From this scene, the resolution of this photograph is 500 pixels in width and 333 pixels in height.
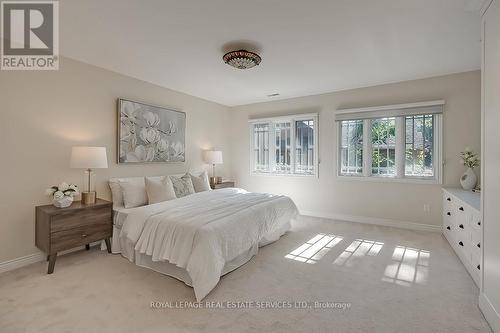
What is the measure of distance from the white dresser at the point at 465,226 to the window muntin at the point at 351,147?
4.56 feet

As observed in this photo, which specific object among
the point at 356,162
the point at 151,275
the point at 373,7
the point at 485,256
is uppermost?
the point at 373,7

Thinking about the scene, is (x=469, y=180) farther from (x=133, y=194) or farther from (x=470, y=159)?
(x=133, y=194)

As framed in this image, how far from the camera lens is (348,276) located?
8.38ft

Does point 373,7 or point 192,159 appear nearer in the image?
point 373,7

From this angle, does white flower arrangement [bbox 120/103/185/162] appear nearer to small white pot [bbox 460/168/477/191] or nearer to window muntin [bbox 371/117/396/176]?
window muntin [bbox 371/117/396/176]

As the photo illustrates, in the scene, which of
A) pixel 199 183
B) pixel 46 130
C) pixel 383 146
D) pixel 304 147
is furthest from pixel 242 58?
pixel 383 146

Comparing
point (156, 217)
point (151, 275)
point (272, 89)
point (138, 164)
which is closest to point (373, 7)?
point (272, 89)

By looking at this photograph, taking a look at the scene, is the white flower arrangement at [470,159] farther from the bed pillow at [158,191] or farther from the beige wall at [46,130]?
the beige wall at [46,130]

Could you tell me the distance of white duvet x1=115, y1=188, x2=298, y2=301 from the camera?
7.32 feet

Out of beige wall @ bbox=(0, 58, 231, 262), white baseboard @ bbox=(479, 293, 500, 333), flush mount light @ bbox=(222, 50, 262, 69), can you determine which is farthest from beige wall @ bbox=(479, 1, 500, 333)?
beige wall @ bbox=(0, 58, 231, 262)

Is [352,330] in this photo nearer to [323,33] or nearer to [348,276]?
[348,276]

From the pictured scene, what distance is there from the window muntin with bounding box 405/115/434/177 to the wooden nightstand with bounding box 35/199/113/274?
4746mm

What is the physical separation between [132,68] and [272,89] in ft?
7.97

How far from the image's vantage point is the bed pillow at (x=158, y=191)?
348cm
